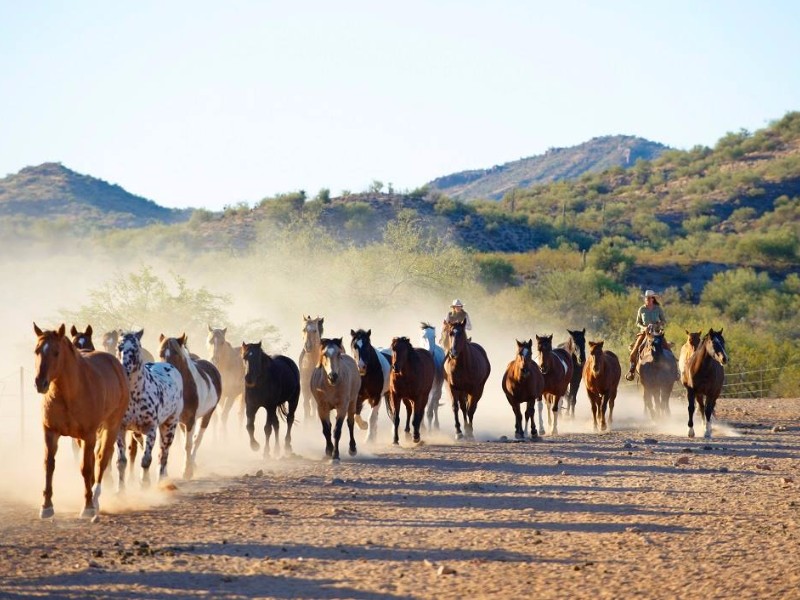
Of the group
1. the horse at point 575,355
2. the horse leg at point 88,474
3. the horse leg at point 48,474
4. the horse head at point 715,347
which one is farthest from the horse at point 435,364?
the horse leg at point 48,474

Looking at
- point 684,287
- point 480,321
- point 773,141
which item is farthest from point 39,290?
point 773,141

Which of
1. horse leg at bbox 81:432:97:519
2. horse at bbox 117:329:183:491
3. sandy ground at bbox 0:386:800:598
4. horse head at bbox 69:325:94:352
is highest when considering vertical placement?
horse head at bbox 69:325:94:352

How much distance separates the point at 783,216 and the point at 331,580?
9069 centimetres

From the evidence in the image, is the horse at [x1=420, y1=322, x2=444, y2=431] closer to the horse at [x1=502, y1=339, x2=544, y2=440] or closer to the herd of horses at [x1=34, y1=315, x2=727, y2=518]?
the herd of horses at [x1=34, y1=315, x2=727, y2=518]

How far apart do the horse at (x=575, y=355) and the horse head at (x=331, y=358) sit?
10.3 meters

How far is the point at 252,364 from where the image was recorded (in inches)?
798

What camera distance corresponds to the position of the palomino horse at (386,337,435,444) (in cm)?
2238

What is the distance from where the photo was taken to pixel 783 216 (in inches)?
3716

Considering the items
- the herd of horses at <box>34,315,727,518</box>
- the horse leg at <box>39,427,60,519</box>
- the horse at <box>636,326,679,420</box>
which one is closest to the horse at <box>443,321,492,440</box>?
the herd of horses at <box>34,315,727,518</box>

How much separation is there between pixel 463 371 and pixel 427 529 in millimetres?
11532

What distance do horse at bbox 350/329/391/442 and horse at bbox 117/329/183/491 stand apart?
5.13 meters

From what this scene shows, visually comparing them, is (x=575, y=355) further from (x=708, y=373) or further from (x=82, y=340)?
(x=82, y=340)

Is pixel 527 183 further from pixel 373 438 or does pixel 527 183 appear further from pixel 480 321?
pixel 373 438

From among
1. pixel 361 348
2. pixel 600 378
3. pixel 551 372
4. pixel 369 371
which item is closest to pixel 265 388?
pixel 361 348
